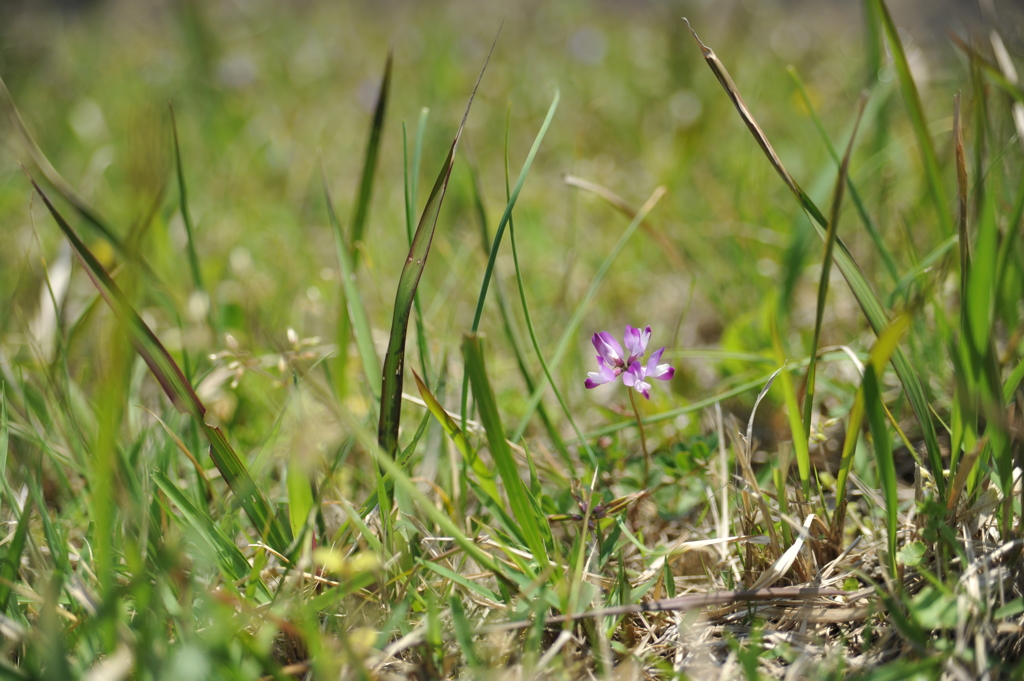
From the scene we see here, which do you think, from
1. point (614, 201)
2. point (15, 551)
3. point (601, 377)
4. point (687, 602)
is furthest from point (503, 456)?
point (614, 201)

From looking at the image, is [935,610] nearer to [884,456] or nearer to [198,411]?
[884,456]

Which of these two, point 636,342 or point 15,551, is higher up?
point 15,551

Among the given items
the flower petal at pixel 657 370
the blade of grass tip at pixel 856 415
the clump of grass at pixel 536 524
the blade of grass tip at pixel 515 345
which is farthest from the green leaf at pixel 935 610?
the blade of grass tip at pixel 515 345

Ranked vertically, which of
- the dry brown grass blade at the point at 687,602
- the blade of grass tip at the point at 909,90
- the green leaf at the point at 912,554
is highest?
the blade of grass tip at the point at 909,90

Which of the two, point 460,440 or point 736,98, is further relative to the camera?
point 460,440

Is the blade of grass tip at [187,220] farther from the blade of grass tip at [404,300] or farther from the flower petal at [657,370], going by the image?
the flower petal at [657,370]

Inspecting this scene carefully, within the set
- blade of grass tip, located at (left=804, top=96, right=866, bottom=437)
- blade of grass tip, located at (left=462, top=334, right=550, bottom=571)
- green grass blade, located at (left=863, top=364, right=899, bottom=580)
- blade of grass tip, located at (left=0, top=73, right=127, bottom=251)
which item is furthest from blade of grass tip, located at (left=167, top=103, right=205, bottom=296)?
green grass blade, located at (left=863, top=364, right=899, bottom=580)
